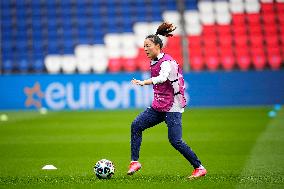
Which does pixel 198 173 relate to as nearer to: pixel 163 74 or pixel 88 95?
pixel 163 74

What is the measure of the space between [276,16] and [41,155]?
1685 cm

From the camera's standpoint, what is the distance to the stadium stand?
83.0ft

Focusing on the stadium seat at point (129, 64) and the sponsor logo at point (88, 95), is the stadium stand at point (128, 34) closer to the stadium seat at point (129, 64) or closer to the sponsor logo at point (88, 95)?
the stadium seat at point (129, 64)

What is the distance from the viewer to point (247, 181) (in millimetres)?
8008

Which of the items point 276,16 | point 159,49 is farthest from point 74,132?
point 276,16

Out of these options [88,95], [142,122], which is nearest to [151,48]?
[142,122]

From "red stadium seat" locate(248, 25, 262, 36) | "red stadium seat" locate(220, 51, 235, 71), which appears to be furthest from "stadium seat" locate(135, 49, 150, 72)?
"red stadium seat" locate(248, 25, 262, 36)

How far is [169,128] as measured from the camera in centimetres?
828

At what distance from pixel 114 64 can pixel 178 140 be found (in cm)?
1750

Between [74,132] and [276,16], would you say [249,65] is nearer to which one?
[276,16]

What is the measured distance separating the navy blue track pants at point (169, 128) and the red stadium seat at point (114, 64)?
16989mm

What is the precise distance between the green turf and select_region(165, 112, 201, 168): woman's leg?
27cm

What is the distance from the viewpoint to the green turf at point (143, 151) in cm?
816

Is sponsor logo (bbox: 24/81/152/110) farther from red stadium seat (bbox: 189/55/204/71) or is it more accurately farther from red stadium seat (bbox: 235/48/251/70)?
red stadium seat (bbox: 235/48/251/70)
